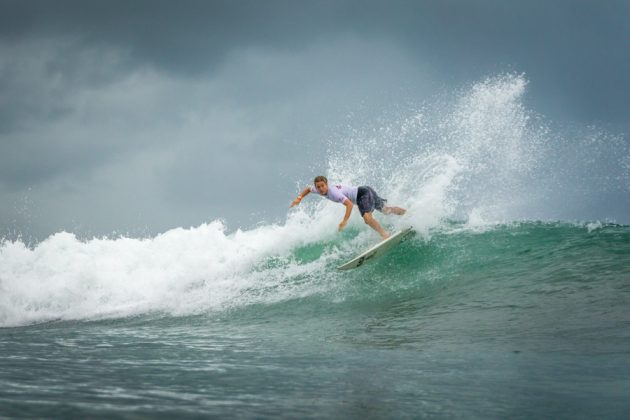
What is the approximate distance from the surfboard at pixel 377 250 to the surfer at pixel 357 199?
325 millimetres

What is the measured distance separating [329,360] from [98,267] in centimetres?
1213

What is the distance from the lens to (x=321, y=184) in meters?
10.9

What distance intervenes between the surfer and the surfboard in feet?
1.07

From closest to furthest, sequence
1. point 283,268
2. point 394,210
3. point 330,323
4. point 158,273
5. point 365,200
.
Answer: point 330,323 → point 365,200 → point 394,210 → point 283,268 → point 158,273

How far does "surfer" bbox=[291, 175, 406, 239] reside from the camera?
429 inches

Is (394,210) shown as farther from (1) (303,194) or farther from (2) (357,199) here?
(1) (303,194)

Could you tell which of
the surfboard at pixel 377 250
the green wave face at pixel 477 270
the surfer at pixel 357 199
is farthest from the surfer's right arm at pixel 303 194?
the green wave face at pixel 477 270

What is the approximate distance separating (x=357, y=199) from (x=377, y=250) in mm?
1495

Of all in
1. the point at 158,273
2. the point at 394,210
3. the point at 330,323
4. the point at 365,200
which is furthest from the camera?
the point at 158,273

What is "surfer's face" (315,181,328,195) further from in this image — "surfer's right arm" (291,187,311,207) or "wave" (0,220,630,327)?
"wave" (0,220,630,327)

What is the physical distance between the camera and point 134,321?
9977 millimetres

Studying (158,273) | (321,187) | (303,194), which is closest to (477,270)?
(321,187)

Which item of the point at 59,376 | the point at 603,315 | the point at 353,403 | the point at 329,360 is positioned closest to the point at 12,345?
the point at 59,376

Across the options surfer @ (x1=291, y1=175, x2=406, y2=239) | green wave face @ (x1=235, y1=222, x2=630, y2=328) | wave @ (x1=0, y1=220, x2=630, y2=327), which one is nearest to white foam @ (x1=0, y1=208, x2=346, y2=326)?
wave @ (x1=0, y1=220, x2=630, y2=327)
